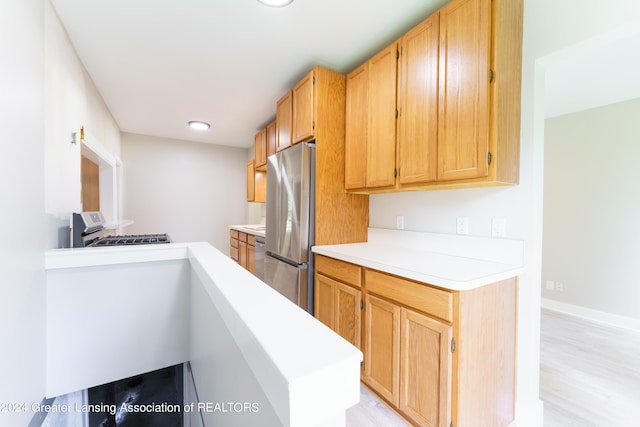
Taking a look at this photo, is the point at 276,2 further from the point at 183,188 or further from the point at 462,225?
the point at 183,188

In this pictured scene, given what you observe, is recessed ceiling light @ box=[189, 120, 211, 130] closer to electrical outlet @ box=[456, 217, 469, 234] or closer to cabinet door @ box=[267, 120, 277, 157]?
cabinet door @ box=[267, 120, 277, 157]

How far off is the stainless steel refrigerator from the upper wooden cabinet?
26.6 inches

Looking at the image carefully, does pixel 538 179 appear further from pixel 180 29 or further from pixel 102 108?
pixel 102 108

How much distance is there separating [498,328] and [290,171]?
1.79 metres

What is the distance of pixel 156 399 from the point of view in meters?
1.87

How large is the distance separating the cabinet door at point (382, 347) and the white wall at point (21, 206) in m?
1.60

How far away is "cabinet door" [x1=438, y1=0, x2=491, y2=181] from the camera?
1.33 meters

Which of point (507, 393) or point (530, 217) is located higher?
point (530, 217)

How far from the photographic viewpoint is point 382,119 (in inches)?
75.3

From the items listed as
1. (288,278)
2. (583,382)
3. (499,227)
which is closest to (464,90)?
(499,227)

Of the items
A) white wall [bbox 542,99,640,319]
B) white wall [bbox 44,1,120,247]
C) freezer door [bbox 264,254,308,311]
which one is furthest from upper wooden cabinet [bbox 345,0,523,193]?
white wall [bbox 542,99,640,319]

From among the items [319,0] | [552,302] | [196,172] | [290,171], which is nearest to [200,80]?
[290,171]

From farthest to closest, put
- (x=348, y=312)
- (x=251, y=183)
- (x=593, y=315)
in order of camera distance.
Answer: (x=251, y=183)
(x=593, y=315)
(x=348, y=312)

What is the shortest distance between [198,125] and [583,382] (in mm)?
4717
